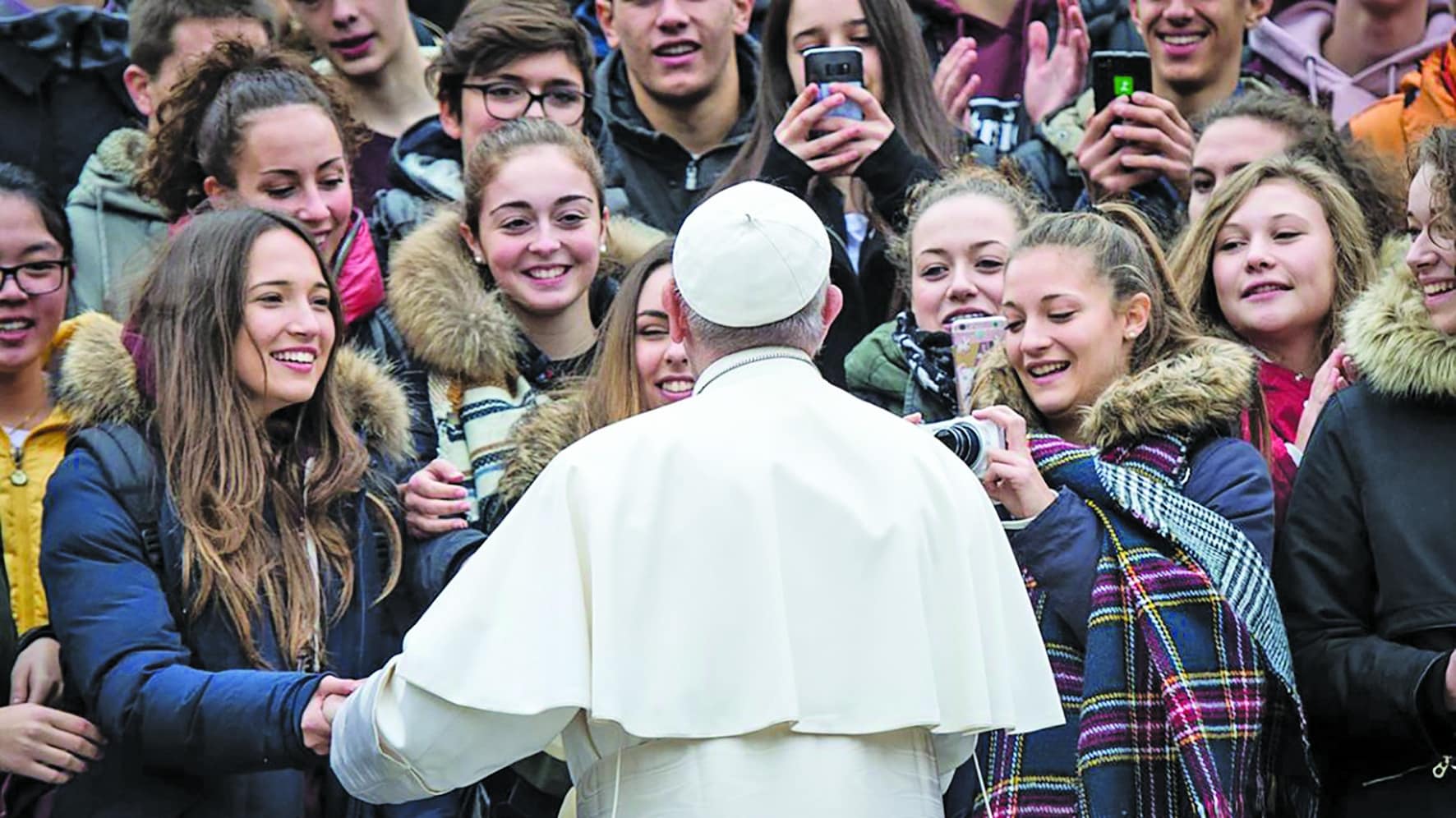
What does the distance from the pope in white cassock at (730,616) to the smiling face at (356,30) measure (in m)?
3.41

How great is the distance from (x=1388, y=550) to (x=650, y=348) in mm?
1956

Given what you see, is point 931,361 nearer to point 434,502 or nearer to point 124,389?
point 434,502

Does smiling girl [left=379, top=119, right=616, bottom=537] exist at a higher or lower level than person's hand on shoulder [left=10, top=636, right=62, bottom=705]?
higher

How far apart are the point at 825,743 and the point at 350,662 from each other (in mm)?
1451

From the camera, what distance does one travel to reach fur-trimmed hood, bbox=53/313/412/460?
5.43 meters

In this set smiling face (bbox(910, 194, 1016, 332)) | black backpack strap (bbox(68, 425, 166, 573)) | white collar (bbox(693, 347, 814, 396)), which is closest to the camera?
white collar (bbox(693, 347, 814, 396))

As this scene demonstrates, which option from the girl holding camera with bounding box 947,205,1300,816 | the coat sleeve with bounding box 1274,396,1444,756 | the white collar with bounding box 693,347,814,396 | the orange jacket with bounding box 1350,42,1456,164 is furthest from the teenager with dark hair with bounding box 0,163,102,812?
the orange jacket with bounding box 1350,42,1456,164

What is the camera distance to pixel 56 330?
20.7 feet

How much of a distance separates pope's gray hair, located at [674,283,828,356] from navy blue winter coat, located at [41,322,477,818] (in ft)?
3.85

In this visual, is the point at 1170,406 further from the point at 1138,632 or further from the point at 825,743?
the point at 825,743

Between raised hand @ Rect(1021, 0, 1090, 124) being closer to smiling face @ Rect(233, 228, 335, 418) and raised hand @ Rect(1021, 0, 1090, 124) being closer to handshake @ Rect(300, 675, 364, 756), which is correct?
smiling face @ Rect(233, 228, 335, 418)

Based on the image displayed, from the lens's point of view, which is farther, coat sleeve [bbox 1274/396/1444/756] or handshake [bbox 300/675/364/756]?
coat sleeve [bbox 1274/396/1444/756]

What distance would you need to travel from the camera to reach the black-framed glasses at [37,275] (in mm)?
6215

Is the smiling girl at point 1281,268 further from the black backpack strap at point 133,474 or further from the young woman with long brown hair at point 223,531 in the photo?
the black backpack strap at point 133,474
